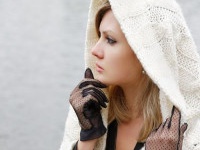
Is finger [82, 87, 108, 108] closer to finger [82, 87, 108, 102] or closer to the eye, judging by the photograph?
finger [82, 87, 108, 102]

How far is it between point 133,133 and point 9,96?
→ 9.28 feet

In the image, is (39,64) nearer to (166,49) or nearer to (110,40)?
(110,40)

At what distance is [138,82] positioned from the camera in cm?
210

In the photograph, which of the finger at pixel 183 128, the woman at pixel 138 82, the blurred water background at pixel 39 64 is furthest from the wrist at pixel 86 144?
the blurred water background at pixel 39 64

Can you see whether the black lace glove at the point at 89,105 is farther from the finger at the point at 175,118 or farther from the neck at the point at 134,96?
the finger at the point at 175,118

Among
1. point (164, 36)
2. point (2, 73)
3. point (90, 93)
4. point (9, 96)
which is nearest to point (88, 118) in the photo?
point (90, 93)

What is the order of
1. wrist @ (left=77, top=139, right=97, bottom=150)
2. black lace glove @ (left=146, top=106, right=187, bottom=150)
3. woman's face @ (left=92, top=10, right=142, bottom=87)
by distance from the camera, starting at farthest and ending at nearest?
wrist @ (left=77, top=139, right=97, bottom=150) → woman's face @ (left=92, top=10, right=142, bottom=87) → black lace glove @ (left=146, top=106, right=187, bottom=150)

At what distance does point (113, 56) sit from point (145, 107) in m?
0.24

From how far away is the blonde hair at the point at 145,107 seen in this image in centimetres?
204

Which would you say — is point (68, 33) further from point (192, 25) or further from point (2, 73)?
point (192, 25)

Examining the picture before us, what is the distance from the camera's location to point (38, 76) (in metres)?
5.11

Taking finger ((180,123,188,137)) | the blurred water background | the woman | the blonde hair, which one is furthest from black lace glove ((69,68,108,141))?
the blurred water background

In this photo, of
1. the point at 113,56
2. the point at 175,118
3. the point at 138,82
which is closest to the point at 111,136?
the point at 138,82

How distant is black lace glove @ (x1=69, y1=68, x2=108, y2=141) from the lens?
78.5 inches
